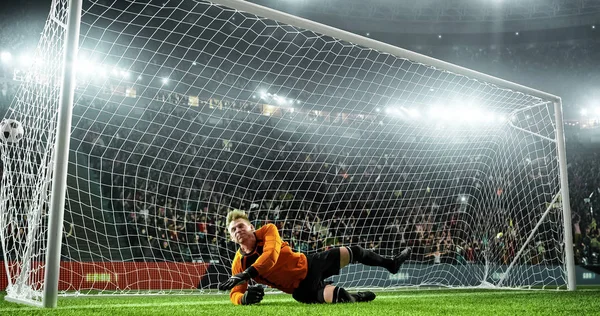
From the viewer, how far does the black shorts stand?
A: 179 inches

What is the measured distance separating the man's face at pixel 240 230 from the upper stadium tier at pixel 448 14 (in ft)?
51.7

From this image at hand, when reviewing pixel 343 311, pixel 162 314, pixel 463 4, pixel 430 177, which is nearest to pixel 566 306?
pixel 343 311

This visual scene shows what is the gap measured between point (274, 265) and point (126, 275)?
3667mm

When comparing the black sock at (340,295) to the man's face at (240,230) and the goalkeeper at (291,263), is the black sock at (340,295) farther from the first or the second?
the man's face at (240,230)

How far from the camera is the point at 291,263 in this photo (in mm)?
4559

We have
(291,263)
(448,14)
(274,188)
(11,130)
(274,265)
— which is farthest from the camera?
(448,14)

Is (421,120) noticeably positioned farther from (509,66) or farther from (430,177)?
(509,66)

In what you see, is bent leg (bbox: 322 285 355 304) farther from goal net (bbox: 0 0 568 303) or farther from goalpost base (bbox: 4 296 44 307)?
goal net (bbox: 0 0 568 303)

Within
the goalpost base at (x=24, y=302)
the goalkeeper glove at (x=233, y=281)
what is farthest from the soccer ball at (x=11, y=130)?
the goalkeeper glove at (x=233, y=281)

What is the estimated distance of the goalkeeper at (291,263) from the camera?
14.4ft

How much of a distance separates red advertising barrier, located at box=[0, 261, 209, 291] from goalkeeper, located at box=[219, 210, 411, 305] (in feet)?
10.2

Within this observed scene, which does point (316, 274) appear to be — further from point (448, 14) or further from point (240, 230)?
point (448, 14)

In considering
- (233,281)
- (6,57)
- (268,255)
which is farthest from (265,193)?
(6,57)

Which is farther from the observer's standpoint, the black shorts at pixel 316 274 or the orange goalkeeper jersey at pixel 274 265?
the black shorts at pixel 316 274
